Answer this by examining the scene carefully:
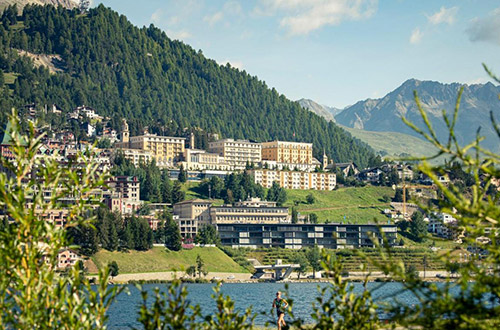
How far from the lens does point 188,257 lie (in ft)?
552

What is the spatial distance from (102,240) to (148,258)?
9.65 meters

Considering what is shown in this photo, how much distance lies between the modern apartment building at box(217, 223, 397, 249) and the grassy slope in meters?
15.6

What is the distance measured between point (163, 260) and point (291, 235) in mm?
43127

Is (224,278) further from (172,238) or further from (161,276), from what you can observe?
(172,238)

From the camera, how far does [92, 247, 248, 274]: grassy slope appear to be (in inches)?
6073

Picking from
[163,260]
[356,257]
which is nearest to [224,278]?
[163,260]

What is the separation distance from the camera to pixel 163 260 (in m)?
162

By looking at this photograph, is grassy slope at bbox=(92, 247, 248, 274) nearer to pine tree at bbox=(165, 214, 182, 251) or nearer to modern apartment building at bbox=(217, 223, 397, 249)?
pine tree at bbox=(165, 214, 182, 251)

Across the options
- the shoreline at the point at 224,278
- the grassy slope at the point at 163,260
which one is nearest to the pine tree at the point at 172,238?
the grassy slope at the point at 163,260

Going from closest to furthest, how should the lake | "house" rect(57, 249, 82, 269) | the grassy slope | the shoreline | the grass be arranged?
the lake < the shoreline < "house" rect(57, 249, 82, 269) < the grassy slope < the grass

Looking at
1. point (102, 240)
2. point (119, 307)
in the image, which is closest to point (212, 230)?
point (102, 240)

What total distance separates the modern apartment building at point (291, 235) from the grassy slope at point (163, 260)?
51.2 ft

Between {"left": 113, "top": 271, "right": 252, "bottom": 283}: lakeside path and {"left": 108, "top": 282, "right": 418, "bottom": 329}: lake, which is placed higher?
{"left": 108, "top": 282, "right": 418, "bottom": 329}: lake

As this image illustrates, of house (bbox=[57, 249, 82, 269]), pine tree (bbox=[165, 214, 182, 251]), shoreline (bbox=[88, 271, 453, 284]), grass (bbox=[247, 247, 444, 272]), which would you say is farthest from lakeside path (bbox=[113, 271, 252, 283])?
grass (bbox=[247, 247, 444, 272])
